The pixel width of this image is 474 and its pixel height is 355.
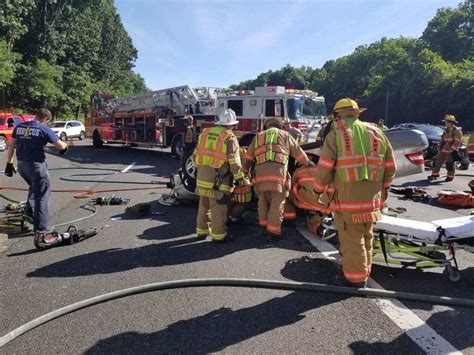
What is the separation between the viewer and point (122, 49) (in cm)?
6328

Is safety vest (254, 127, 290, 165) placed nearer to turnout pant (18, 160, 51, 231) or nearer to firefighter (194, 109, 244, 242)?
firefighter (194, 109, 244, 242)

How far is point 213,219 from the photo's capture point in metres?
5.05

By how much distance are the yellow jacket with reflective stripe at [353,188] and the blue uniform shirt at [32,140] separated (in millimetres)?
3588

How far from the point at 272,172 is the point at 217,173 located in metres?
0.69

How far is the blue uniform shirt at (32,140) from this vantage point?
531 cm

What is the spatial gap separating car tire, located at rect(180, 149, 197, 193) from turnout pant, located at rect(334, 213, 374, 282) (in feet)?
13.7

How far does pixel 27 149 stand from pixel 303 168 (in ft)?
12.1

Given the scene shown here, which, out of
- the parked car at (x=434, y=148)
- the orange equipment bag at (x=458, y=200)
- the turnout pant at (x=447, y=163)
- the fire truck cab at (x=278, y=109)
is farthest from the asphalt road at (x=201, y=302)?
the parked car at (x=434, y=148)

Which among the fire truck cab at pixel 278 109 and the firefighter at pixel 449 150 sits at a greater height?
the fire truck cab at pixel 278 109

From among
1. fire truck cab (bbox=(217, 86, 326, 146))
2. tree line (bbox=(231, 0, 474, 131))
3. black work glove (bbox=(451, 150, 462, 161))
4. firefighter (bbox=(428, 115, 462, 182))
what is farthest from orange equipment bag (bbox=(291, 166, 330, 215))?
tree line (bbox=(231, 0, 474, 131))

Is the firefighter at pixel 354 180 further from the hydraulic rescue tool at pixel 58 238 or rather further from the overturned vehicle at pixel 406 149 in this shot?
the hydraulic rescue tool at pixel 58 238

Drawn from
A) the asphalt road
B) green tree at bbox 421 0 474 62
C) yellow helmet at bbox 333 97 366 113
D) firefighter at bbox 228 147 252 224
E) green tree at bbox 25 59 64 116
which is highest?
green tree at bbox 421 0 474 62

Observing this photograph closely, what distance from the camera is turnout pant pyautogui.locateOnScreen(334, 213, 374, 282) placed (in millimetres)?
3527

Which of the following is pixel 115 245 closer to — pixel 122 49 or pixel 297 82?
pixel 122 49
